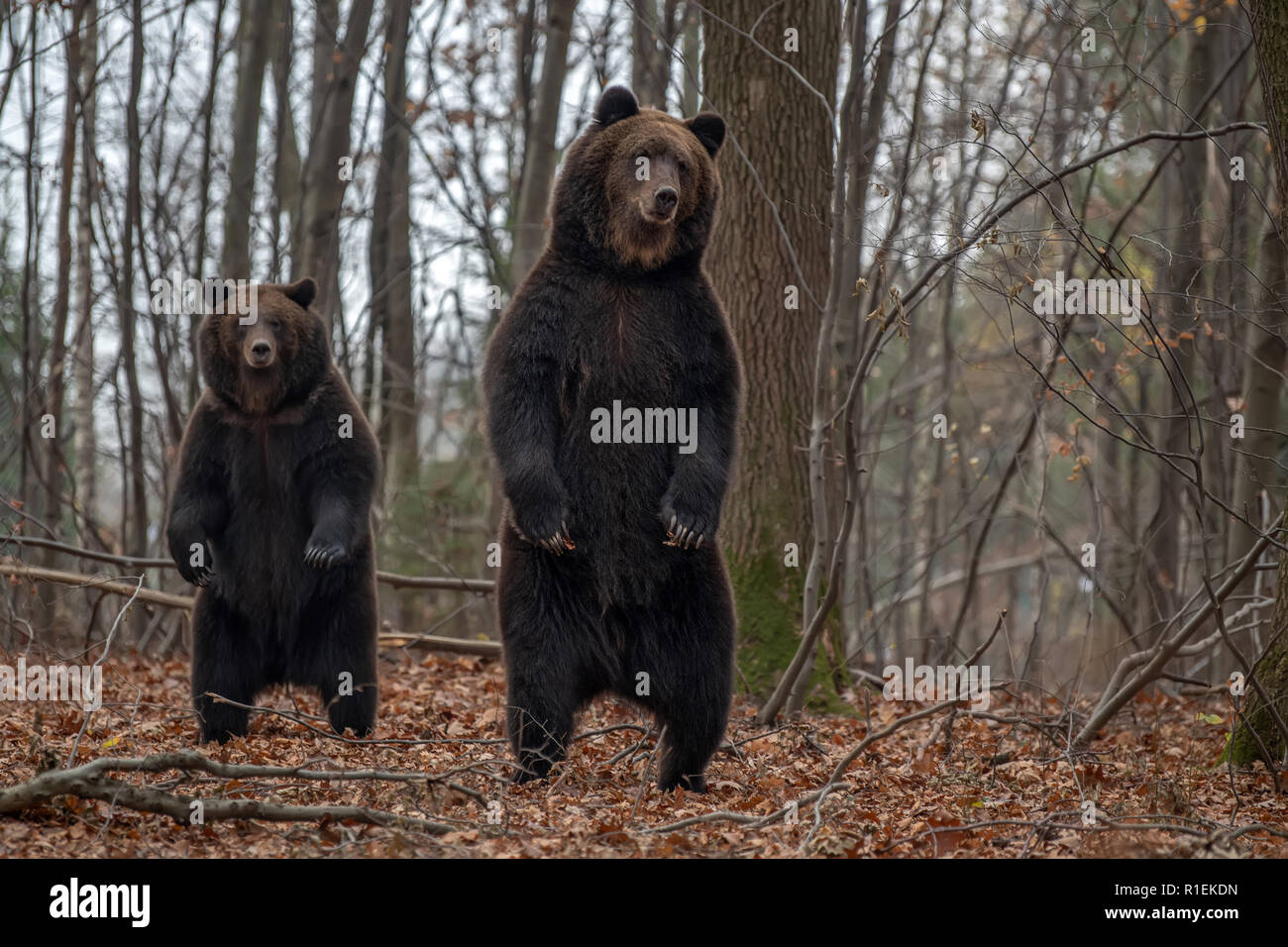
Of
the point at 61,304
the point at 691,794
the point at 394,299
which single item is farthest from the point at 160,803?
the point at 394,299

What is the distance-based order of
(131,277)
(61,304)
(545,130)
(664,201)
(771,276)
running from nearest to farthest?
(664,201) < (771,276) < (61,304) < (131,277) < (545,130)

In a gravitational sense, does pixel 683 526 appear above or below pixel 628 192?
below

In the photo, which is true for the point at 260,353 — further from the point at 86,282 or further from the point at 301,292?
the point at 86,282

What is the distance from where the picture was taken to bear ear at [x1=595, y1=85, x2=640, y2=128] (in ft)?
19.6

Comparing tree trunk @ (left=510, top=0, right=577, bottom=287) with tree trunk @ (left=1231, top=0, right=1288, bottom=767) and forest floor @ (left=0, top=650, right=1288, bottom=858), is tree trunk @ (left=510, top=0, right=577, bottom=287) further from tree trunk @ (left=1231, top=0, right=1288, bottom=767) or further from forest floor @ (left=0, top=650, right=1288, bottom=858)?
tree trunk @ (left=1231, top=0, right=1288, bottom=767)

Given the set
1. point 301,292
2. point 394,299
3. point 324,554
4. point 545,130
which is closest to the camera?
point 324,554

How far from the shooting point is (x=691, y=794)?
558 cm

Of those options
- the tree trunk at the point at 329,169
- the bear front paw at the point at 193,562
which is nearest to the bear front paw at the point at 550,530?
the bear front paw at the point at 193,562

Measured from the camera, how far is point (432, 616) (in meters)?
16.8

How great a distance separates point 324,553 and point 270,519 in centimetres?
48

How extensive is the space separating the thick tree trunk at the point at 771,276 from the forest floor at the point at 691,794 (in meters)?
1.09

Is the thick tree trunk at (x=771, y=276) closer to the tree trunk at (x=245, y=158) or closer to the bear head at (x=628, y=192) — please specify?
the bear head at (x=628, y=192)

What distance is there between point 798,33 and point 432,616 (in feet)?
34.7

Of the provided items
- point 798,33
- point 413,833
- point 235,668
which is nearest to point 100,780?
point 413,833
